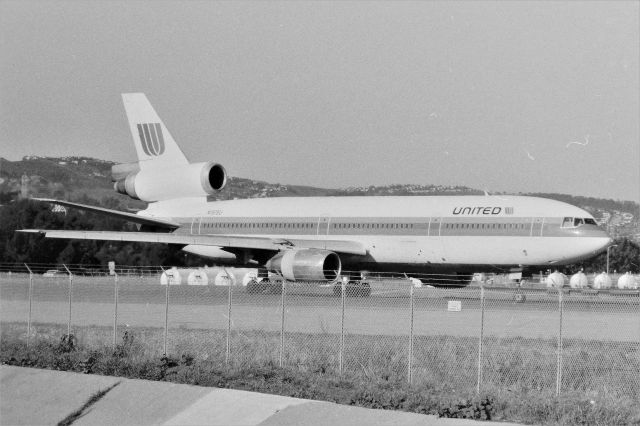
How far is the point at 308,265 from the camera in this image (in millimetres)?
34625

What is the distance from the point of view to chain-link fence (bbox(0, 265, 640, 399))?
1602cm

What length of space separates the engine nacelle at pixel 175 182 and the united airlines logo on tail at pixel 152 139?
3.26 feet

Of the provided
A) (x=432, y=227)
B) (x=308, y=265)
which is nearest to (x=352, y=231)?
(x=432, y=227)

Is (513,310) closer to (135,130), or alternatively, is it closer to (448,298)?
(448,298)

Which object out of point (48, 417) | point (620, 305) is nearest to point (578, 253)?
point (620, 305)

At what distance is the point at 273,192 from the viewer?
91.2 meters

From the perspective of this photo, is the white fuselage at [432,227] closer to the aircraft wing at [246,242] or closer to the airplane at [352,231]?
the airplane at [352,231]

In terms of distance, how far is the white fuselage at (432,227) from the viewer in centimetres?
3319

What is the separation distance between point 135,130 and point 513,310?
25374 millimetres

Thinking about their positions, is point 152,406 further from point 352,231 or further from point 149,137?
point 149,137

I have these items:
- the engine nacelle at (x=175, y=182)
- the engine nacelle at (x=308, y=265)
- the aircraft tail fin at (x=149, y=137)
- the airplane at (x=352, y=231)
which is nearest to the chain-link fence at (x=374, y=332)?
the engine nacelle at (x=308, y=265)

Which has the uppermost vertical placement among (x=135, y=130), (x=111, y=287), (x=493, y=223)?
(x=135, y=130)

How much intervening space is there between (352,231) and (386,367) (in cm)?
2160

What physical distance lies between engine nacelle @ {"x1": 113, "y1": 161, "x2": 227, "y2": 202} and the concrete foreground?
28516 millimetres
